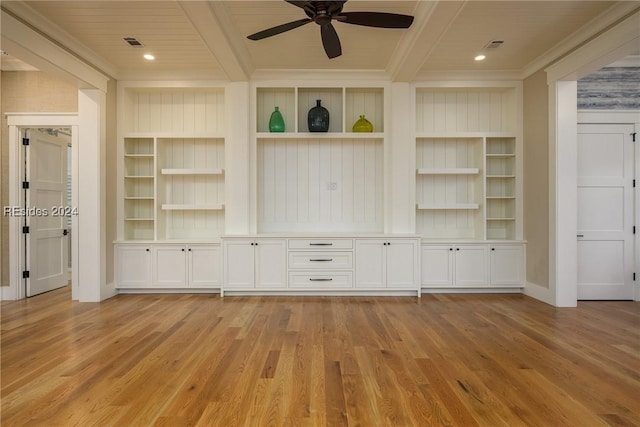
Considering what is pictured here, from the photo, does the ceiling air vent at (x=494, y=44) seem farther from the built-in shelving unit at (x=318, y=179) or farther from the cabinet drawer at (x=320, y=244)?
the cabinet drawer at (x=320, y=244)


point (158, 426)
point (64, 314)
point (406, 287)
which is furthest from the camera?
point (406, 287)

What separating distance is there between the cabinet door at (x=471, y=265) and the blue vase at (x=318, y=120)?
2419 mm

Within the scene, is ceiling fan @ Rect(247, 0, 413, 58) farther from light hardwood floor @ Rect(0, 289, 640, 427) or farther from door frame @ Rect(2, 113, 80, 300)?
door frame @ Rect(2, 113, 80, 300)

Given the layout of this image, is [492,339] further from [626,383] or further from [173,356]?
[173,356]

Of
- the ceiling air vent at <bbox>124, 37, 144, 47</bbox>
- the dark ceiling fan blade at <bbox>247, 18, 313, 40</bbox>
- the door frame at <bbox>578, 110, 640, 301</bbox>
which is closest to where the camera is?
the dark ceiling fan blade at <bbox>247, 18, 313, 40</bbox>

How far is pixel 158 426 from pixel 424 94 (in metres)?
4.95

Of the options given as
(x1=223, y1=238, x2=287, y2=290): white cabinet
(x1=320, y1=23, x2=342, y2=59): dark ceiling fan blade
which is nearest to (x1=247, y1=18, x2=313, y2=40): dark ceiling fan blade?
(x1=320, y1=23, x2=342, y2=59): dark ceiling fan blade

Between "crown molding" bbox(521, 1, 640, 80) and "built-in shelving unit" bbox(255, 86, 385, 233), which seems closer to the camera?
"crown molding" bbox(521, 1, 640, 80)

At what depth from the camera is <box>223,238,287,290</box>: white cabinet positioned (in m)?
4.53

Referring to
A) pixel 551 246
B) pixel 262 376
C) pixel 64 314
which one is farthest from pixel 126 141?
pixel 551 246

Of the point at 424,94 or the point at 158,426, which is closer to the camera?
the point at 158,426

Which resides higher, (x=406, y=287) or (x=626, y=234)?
(x=626, y=234)

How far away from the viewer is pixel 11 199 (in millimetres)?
4598

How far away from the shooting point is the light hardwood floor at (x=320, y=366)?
189 cm
